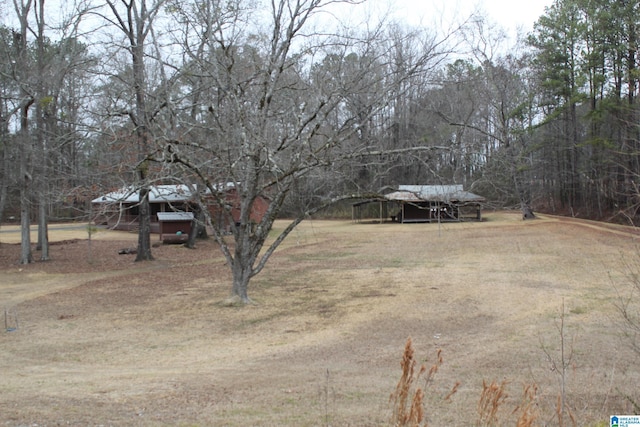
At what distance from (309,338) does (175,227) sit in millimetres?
21645

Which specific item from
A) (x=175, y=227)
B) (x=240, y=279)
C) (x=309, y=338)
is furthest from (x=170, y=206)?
(x=175, y=227)

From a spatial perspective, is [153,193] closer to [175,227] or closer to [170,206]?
[170,206]

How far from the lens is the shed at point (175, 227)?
29641mm

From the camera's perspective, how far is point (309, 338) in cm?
1008

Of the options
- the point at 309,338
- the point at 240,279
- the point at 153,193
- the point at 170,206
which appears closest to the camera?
the point at 309,338

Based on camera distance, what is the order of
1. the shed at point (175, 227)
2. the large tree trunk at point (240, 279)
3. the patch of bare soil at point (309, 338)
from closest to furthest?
1. the patch of bare soil at point (309, 338)
2. the large tree trunk at point (240, 279)
3. the shed at point (175, 227)

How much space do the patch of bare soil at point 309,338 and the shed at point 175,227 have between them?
7.68 meters

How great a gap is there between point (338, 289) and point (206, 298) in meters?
3.55

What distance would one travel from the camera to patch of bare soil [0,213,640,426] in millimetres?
5465

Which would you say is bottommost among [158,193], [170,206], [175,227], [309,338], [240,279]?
[309,338]

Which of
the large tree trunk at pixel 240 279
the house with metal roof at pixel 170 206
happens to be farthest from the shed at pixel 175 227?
the large tree trunk at pixel 240 279

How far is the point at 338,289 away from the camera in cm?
1523

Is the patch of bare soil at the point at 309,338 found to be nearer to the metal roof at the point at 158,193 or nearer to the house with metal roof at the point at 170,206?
the house with metal roof at the point at 170,206

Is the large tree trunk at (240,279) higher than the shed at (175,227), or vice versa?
the shed at (175,227)
